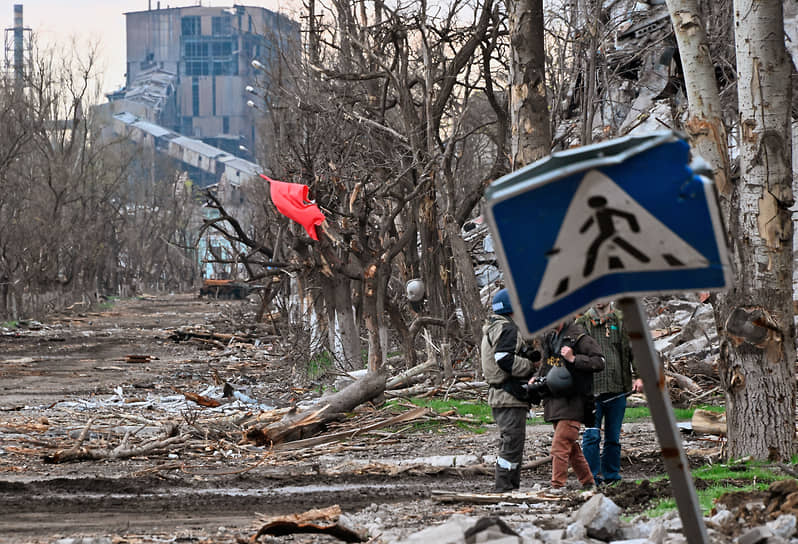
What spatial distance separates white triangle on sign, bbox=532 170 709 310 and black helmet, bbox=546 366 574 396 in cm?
461

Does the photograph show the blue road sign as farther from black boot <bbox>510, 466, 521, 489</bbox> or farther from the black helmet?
black boot <bbox>510, 466, 521, 489</bbox>

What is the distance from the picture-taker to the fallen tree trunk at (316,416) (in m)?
11.8

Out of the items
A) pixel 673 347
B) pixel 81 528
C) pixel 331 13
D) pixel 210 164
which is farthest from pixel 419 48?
pixel 210 164

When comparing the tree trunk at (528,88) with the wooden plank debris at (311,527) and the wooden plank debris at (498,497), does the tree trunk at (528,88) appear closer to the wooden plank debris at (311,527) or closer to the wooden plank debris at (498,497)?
the wooden plank debris at (498,497)

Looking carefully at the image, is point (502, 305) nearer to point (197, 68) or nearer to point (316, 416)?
point (316, 416)

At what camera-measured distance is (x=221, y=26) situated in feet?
527

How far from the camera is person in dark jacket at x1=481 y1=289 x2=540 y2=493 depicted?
25.7ft

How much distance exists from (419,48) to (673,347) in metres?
7.66

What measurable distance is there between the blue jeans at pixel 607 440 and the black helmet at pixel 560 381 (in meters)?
0.49

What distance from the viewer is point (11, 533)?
7121mm

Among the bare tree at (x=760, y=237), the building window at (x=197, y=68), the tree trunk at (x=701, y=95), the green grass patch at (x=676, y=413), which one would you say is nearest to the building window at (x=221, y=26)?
the building window at (x=197, y=68)

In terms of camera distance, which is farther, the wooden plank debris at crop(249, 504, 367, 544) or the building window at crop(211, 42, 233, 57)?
the building window at crop(211, 42, 233, 57)

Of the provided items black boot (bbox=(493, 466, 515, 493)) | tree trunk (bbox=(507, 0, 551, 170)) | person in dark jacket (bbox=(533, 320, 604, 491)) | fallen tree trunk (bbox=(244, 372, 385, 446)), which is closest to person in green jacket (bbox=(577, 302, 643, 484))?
person in dark jacket (bbox=(533, 320, 604, 491))

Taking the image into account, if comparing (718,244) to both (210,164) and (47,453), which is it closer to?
(47,453)
